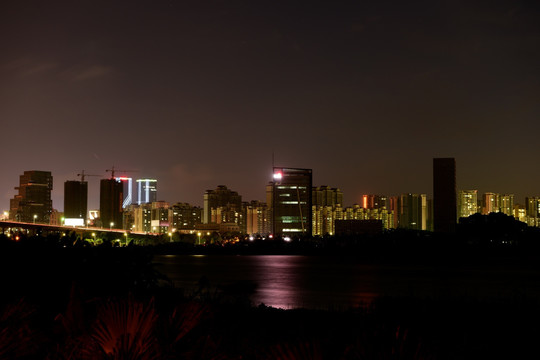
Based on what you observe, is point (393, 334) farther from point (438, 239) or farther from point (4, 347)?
point (438, 239)

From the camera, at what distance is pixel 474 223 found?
17050 centimetres

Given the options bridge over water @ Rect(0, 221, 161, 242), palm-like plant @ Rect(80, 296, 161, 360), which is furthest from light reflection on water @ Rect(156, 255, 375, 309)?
bridge over water @ Rect(0, 221, 161, 242)

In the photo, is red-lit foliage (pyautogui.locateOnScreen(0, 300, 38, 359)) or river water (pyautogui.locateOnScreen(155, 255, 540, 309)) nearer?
red-lit foliage (pyautogui.locateOnScreen(0, 300, 38, 359))

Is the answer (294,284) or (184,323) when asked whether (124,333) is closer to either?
(184,323)

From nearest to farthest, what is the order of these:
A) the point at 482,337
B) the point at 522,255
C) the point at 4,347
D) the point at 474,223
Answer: the point at 4,347
the point at 482,337
the point at 522,255
the point at 474,223

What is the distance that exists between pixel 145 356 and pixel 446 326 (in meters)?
8.60

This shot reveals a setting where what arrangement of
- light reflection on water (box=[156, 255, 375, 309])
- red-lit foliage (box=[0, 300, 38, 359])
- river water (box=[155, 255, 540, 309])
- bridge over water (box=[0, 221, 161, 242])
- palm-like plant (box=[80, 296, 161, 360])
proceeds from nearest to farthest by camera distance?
palm-like plant (box=[80, 296, 161, 360]), red-lit foliage (box=[0, 300, 38, 359]), river water (box=[155, 255, 540, 309]), light reflection on water (box=[156, 255, 375, 309]), bridge over water (box=[0, 221, 161, 242])

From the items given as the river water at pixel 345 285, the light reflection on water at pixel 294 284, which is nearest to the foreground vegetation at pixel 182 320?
A: the river water at pixel 345 285

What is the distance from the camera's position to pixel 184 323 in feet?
16.8

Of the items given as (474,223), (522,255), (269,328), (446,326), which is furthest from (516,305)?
(474,223)

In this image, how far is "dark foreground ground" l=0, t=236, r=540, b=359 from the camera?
4215 mm

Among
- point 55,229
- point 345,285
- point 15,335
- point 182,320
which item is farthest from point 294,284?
point 55,229

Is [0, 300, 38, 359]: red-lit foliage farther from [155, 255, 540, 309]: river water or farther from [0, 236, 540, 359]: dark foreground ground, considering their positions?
[155, 255, 540, 309]: river water

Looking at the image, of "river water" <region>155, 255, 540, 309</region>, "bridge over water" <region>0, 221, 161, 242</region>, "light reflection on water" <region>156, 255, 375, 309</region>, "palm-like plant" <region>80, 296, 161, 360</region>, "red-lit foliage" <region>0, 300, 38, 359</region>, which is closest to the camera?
"palm-like plant" <region>80, 296, 161, 360</region>
